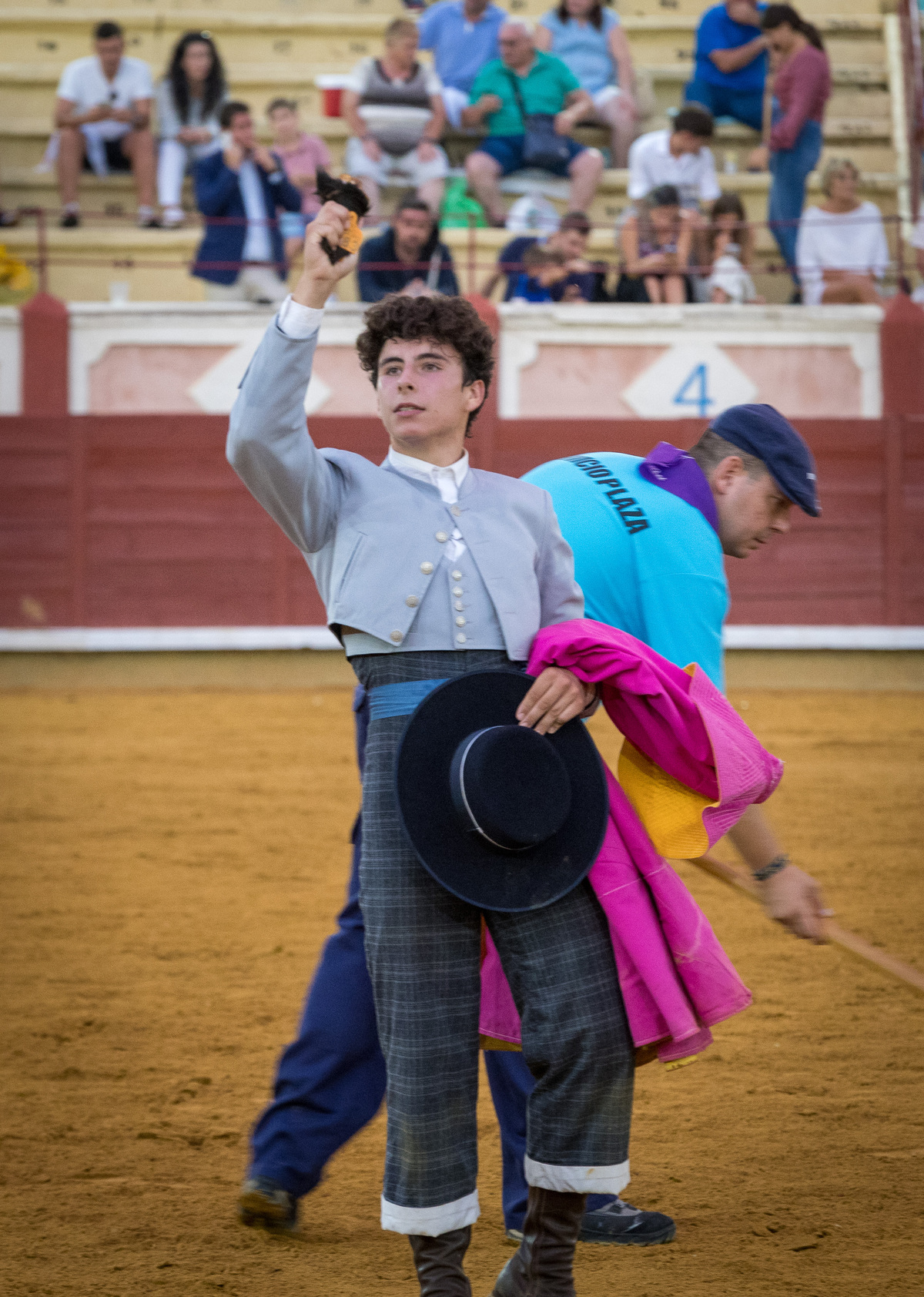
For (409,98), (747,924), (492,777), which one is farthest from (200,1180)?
(409,98)

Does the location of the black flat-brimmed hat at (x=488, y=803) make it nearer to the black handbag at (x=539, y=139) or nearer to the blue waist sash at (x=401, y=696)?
the blue waist sash at (x=401, y=696)

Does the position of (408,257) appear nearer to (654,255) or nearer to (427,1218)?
(654,255)

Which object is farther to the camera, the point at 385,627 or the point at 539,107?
the point at 539,107

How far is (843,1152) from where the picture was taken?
104 inches

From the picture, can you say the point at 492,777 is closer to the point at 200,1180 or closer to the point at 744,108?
the point at 200,1180

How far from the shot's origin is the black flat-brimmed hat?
174cm

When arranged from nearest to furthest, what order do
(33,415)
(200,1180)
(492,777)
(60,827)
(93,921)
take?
1. (492,777)
2. (200,1180)
3. (93,921)
4. (60,827)
5. (33,415)

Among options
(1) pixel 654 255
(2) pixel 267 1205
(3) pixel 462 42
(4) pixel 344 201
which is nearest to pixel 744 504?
(4) pixel 344 201

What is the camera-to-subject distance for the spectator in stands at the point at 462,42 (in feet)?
32.8

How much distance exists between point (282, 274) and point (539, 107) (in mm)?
2064

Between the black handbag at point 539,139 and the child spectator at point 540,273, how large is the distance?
39.0 inches

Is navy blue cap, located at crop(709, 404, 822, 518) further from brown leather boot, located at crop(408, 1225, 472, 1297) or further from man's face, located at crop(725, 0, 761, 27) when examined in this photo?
man's face, located at crop(725, 0, 761, 27)

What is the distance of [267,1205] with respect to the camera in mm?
2248

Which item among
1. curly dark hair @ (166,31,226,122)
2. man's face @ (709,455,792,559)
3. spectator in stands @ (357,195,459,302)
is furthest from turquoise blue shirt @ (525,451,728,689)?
curly dark hair @ (166,31,226,122)
